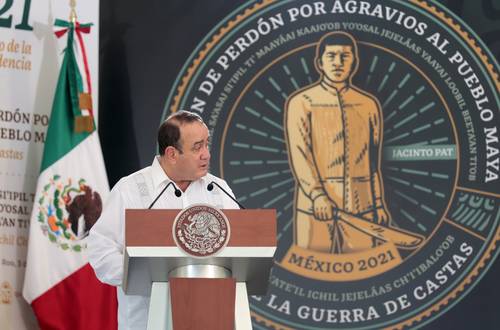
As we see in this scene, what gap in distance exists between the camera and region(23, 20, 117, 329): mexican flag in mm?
5414

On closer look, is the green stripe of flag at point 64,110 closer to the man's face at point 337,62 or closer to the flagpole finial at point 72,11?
the flagpole finial at point 72,11

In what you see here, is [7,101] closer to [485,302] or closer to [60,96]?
[60,96]

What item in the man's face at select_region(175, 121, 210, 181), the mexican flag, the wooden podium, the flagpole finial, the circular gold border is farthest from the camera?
the circular gold border

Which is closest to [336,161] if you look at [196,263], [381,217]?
[381,217]

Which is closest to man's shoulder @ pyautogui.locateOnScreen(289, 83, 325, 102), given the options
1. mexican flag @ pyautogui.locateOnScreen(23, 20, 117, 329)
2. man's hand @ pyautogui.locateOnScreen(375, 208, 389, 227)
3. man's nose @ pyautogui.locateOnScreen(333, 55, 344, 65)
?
man's nose @ pyautogui.locateOnScreen(333, 55, 344, 65)

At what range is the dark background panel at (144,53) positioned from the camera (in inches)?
230

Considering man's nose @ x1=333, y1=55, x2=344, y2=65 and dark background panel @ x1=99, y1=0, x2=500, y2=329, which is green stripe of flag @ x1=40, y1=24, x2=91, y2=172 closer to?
dark background panel @ x1=99, y1=0, x2=500, y2=329

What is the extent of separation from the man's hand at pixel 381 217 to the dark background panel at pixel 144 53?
1.22 m

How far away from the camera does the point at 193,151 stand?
140 inches

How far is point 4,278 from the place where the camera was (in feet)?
18.1

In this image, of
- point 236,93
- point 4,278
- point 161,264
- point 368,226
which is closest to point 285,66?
point 236,93

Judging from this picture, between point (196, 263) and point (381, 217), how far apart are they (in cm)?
283

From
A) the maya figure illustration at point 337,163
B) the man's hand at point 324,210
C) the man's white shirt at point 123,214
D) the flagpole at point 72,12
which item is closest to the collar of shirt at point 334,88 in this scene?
the maya figure illustration at point 337,163

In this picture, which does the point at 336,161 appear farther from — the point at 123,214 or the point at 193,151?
the point at 123,214
